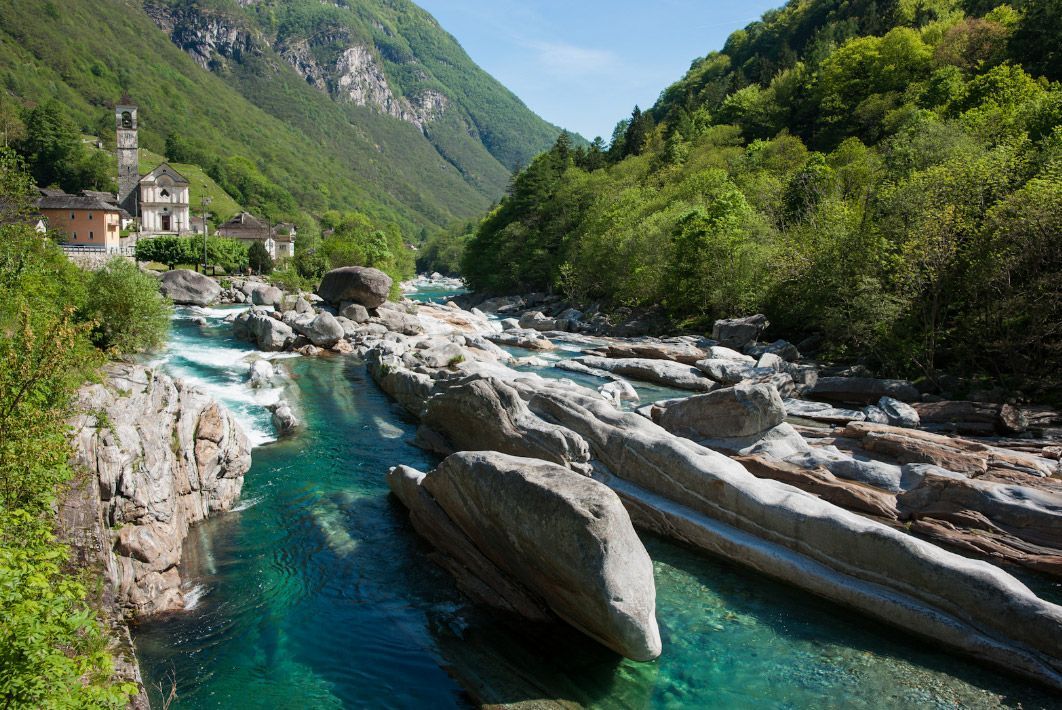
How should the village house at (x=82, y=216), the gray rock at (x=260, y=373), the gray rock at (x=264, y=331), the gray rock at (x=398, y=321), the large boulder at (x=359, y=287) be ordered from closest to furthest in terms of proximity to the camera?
the gray rock at (x=260, y=373) < the gray rock at (x=264, y=331) < the gray rock at (x=398, y=321) < the large boulder at (x=359, y=287) < the village house at (x=82, y=216)

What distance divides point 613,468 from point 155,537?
10.9 metres

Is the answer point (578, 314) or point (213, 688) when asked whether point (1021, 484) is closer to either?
point (213, 688)

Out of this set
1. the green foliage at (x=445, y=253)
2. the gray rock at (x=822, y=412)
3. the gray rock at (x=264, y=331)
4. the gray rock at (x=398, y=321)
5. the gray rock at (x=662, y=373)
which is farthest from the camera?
the green foliage at (x=445, y=253)

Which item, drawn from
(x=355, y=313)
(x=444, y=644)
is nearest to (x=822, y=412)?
(x=444, y=644)

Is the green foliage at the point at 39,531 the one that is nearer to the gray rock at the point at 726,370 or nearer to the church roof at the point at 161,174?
the gray rock at the point at 726,370

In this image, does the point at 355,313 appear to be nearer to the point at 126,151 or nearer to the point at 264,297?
the point at 264,297

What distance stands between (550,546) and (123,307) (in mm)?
22129

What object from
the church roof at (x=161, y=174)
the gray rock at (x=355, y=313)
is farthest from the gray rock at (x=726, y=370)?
the church roof at (x=161, y=174)

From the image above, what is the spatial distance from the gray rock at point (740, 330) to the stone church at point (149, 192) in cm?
9091

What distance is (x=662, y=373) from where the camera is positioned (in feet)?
114

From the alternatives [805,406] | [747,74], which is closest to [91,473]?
[805,406]

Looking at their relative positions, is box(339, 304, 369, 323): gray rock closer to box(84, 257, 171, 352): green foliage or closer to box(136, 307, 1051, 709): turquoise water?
box(84, 257, 171, 352): green foliage

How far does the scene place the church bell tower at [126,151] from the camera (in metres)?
112

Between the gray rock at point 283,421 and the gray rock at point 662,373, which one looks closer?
the gray rock at point 283,421
